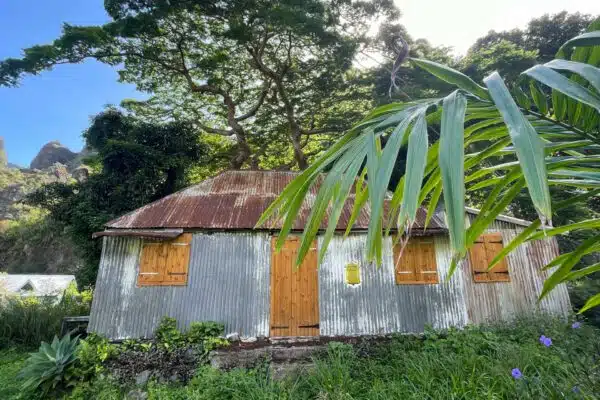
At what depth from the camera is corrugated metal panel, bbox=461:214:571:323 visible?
7.85 meters

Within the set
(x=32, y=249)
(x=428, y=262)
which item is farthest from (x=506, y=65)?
(x=32, y=249)

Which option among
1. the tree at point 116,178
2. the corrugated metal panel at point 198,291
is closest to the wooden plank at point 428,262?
the corrugated metal panel at point 198,291

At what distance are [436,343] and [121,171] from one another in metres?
10.6

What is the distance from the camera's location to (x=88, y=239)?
32.4 ft

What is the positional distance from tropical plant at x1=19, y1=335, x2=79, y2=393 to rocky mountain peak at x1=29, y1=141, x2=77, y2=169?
4867cm

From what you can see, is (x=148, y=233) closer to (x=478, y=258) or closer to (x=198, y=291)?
(x=198, y=291)

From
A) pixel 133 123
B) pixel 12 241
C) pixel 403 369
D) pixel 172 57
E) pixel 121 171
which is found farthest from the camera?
pixel 12 241

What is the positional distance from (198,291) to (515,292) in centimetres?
791

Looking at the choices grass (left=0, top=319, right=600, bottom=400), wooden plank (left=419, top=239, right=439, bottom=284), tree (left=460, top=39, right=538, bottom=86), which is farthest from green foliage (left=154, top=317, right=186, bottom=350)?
tree (left=460, top=39, right=538, bottom=86)

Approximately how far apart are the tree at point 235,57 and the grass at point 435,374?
30.7ft

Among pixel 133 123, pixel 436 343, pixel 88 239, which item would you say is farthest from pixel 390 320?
pixel 133 123

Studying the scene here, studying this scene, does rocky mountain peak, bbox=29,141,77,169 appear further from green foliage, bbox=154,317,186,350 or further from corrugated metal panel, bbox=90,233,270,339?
green foliage, bbox=154,317,186,350

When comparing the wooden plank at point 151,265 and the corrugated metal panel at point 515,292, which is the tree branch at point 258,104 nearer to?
the wooden plank at point 151,265

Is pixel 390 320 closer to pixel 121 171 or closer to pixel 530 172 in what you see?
pixel 530 172
